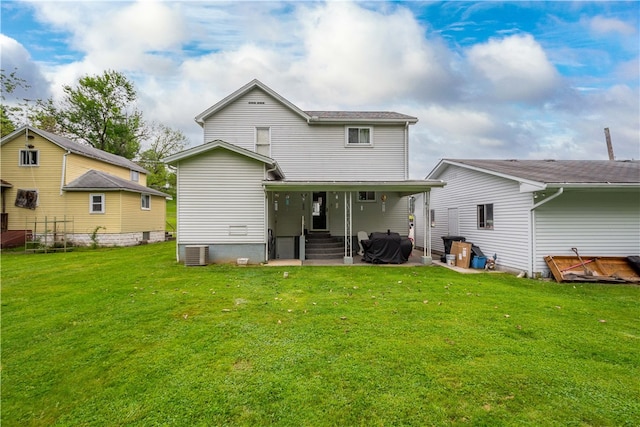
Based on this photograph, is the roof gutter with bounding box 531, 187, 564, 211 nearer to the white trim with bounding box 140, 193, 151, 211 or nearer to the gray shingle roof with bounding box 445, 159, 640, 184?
the gray shingle roof with bounding box 445, 159, 640, 184

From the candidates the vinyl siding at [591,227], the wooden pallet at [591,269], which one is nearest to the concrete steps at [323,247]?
the vinyl siding at [591,227]

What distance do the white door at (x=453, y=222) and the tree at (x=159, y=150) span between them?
35.0 metres

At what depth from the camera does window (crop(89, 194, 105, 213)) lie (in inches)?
621

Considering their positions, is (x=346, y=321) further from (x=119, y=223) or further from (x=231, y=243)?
(x=119, y=223)

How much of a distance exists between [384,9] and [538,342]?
12.7 m

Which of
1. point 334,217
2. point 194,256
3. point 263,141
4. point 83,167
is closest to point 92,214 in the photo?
point 83,167

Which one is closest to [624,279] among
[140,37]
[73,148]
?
[140,37]

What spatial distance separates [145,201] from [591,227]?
2236 centimetres

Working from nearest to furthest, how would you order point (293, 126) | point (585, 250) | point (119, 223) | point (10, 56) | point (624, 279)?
1. point (624, 279)
2. point (585, 250)
3. point (293, 126)
4. point (119, 223)
5. point (10, 56)

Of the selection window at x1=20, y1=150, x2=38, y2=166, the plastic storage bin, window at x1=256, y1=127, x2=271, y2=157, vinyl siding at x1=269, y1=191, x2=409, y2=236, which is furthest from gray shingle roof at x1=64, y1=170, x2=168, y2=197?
the plastic storage bin

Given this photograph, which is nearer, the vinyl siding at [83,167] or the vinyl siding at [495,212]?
the vinyl siding at [495,212]

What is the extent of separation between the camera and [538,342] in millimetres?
4055

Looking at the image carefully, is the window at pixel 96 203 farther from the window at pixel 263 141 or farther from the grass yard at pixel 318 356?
the grass yard at pixel 318 356

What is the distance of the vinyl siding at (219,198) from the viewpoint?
1006 centimetres
